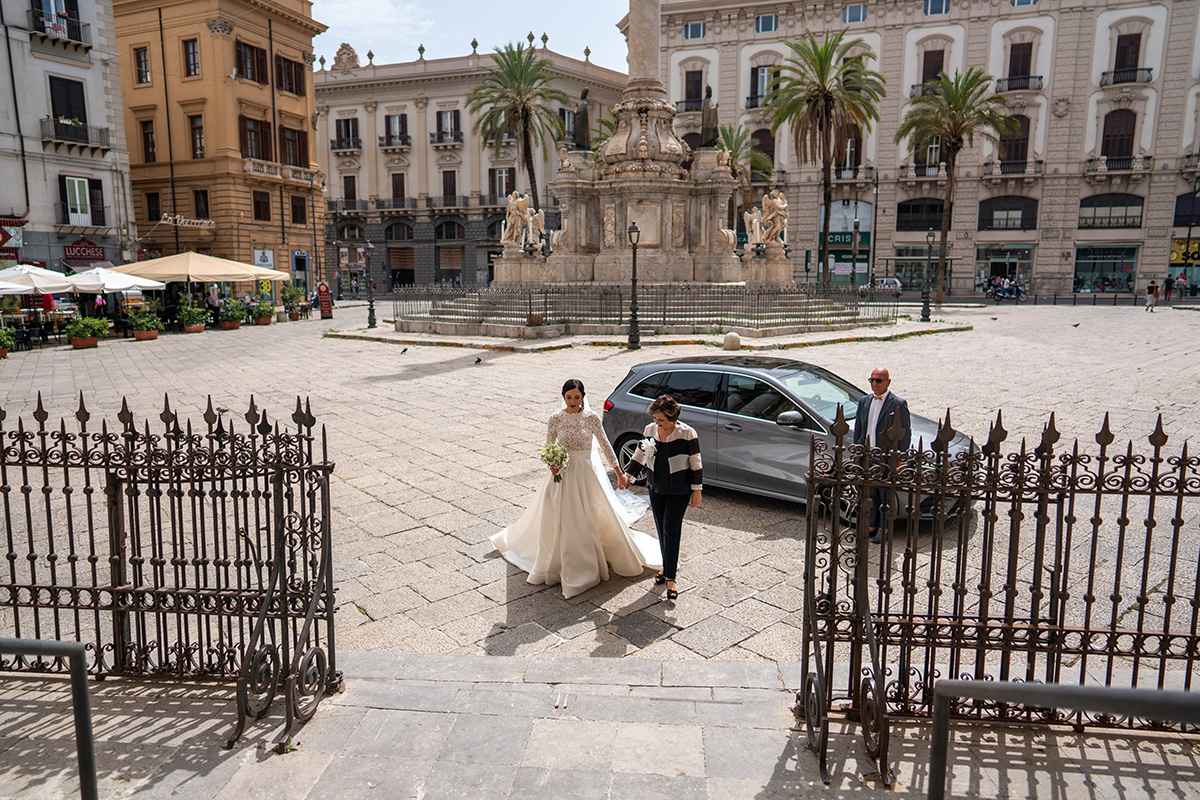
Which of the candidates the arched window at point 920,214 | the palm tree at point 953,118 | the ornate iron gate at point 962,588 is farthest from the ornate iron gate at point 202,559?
the arched window at point 920,214

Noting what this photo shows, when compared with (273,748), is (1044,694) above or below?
above

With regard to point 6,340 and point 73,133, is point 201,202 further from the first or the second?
point 6,340

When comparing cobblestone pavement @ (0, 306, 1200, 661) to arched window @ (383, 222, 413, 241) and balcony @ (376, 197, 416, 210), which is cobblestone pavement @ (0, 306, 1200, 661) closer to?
balcony @ (376, 197, 416, 210)

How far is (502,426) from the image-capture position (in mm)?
11180

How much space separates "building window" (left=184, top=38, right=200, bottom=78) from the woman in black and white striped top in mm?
42850

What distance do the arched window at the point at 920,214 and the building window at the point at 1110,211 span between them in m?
8.06

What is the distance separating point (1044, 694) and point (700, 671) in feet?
8.75

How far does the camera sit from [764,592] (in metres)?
5.67

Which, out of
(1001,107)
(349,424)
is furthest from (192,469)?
(1001,107)

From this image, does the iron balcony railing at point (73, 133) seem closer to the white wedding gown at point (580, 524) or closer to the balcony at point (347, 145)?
the balcony at point (347, 145)

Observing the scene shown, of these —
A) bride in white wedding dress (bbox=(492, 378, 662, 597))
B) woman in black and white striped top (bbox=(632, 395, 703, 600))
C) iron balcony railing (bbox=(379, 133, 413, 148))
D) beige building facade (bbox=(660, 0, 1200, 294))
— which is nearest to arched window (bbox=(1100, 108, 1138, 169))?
beige building facade (bbox=(660, 0, 1200, 294))

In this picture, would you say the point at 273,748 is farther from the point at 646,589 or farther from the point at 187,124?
the point at 187,124

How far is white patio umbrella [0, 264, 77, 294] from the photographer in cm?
2130

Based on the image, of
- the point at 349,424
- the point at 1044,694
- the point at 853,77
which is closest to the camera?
the point at 1044,694
